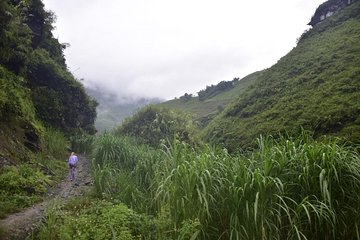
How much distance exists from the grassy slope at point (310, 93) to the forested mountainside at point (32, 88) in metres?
9.36

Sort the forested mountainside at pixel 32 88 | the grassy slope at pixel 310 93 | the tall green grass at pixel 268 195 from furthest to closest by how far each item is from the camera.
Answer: the grassy slope at pixel 310 93 → the forested mountainside at pixel 32 88 → the tall green grass at pixel 268 195

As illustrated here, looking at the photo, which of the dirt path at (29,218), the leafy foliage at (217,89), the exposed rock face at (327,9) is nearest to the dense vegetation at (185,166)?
the dirt path at (29,218)

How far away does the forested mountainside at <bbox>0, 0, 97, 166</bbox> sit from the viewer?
13414 mm

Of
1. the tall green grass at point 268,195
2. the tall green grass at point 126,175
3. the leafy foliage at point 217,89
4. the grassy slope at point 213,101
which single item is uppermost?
the leafy foliage at point 217,89

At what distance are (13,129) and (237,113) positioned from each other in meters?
29.7

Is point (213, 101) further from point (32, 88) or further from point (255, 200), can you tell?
point (255, 200)

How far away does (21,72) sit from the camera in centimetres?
1756

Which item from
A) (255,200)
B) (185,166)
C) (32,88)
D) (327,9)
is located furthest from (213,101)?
(255,200)

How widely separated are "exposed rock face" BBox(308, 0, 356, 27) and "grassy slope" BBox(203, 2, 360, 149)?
3.77 m

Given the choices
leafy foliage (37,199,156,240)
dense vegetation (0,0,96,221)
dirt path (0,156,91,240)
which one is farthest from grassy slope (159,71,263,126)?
leafy foliage (37,199,156,240)

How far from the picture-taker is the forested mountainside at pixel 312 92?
78.7 ft

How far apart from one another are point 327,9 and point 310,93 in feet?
99.6

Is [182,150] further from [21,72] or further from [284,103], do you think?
[284,103]

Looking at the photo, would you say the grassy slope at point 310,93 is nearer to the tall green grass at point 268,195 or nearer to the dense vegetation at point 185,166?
the dense vegetation at point 185,166
